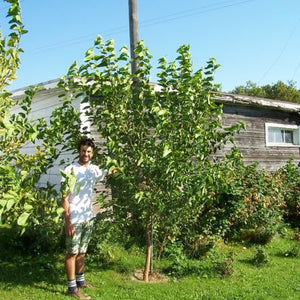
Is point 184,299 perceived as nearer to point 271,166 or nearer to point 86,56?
point 86,56

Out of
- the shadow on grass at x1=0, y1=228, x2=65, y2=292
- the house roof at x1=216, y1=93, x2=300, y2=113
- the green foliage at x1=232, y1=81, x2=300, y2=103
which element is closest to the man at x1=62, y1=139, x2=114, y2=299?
the shadow on grass at x1=0, y1=228, x2=65, y2=292

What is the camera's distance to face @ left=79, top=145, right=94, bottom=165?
4.62m

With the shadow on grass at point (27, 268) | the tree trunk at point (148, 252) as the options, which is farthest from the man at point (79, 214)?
the tree trunk at point (148, 252)

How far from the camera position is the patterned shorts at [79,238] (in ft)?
15.0

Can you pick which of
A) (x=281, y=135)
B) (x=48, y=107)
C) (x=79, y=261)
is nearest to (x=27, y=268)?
(x=79, y=261)

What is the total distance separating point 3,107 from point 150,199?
7.40 ft

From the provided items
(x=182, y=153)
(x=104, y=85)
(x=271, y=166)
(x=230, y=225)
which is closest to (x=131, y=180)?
(x=182, y=153)

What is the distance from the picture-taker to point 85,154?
464cm

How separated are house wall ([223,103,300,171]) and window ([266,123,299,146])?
144 mm

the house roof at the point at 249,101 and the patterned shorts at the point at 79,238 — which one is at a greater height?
the house roof at the point at 249,101

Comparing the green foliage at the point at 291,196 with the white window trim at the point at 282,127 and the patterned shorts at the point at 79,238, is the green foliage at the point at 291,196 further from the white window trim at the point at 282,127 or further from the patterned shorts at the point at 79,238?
the patterned shorts at the point at 79,238

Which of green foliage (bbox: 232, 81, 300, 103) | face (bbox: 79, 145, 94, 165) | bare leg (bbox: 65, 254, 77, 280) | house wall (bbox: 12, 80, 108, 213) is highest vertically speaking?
green foliage (bbox: 232, 81, 300, 103)

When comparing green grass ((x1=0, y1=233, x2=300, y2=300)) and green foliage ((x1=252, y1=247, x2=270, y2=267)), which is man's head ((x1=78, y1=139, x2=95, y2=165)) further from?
green foliage ((x1=252, y1=247, x2=270, y2=267))

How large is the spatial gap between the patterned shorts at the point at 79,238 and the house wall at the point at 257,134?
705cm
